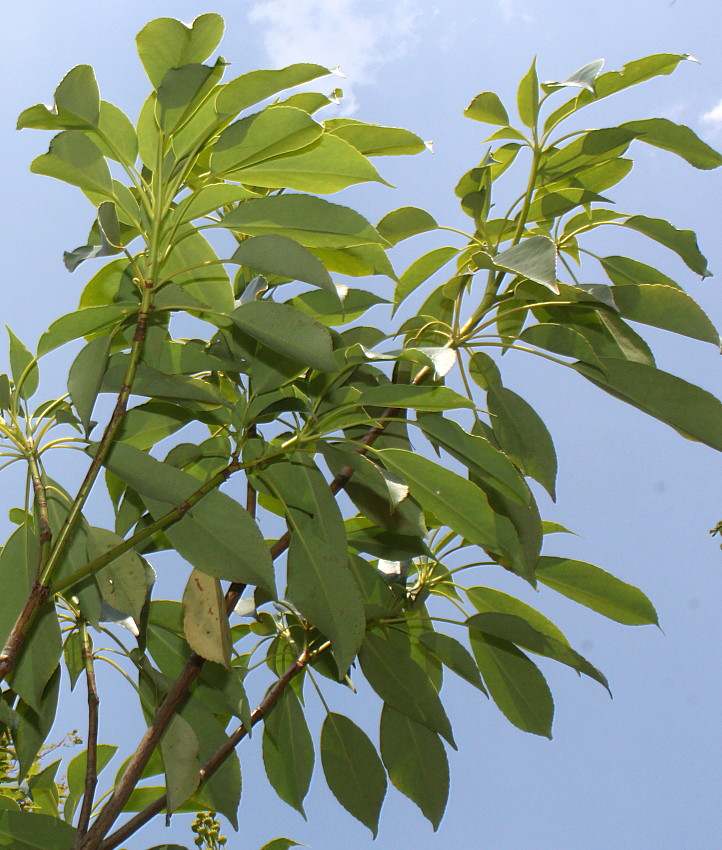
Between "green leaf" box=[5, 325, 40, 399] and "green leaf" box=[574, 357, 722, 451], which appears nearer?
"green leaf" box=[574, 357, 722, 451]

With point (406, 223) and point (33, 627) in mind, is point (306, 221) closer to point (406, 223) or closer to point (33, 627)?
point (406, 223)

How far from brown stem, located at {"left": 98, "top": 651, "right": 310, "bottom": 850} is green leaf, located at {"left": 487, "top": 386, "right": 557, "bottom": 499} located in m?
0.40

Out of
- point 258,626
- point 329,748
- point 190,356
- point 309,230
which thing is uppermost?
point 309,230

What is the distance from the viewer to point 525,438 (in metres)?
1.01

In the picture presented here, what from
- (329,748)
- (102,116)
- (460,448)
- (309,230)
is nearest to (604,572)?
(460,448)

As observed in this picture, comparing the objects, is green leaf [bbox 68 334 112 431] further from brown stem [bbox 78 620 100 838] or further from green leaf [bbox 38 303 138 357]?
brown stem [bbox 78 620 100 838]

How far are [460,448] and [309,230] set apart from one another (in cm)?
30

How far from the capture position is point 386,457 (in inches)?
36.8

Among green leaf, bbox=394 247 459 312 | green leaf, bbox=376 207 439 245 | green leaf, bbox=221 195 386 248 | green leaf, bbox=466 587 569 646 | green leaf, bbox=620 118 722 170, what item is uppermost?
green leaf, bbox=620 118 722 170

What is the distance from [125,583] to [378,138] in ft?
2.14

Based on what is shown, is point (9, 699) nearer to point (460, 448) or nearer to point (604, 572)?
point (460, 448)

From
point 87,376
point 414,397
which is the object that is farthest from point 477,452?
point 87,376

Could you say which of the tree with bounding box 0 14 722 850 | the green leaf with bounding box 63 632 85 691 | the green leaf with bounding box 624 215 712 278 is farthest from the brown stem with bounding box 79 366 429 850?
the green leaf with bounding box 624 215 712 278

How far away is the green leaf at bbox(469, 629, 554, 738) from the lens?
108 cm
